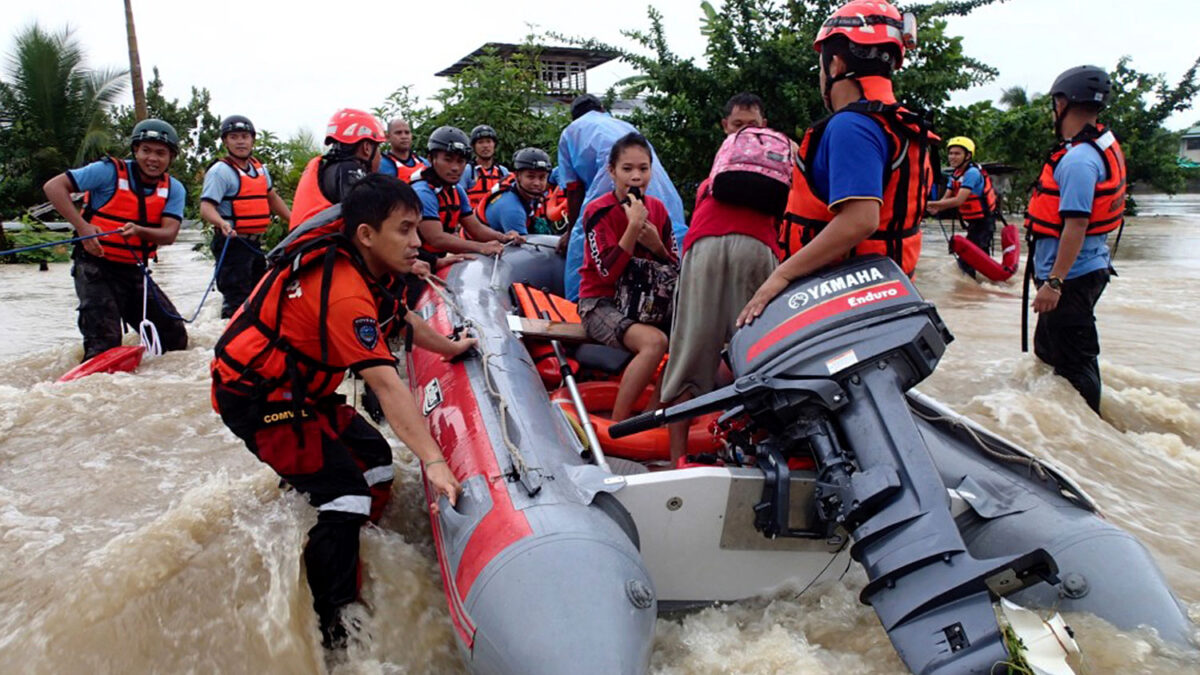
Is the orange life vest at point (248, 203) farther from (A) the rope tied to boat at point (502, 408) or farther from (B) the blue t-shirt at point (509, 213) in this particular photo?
(A) the rope tied to boat at point (502, 408)

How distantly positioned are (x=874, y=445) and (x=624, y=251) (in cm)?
125

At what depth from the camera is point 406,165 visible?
657 centimetres

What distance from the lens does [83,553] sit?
2.75 metres

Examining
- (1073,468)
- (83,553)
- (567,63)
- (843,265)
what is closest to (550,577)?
(843,265)

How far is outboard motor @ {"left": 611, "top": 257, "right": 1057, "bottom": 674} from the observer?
5.82 feet

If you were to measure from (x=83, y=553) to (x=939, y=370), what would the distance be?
15.8ft

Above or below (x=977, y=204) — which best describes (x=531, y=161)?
above

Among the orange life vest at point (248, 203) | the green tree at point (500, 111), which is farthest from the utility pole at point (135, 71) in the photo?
the orange life vest at point (248, 203)

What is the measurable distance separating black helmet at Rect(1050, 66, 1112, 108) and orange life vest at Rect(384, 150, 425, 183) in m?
4.07

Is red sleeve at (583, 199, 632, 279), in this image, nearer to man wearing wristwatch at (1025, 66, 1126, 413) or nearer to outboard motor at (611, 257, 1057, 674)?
outboard motor at (611, 257, 1057, 674)

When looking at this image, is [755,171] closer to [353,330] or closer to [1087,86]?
[353,330]

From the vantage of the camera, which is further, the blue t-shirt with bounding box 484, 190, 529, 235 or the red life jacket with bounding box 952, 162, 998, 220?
the red life jacket with bounding box 952, 162, 998, 220

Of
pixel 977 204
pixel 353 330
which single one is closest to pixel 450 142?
pixel 353 330

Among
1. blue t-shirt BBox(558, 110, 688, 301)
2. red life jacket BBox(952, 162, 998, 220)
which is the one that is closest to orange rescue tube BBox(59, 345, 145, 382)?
blue t-shirt BBox(558, 110, 688, 301)
